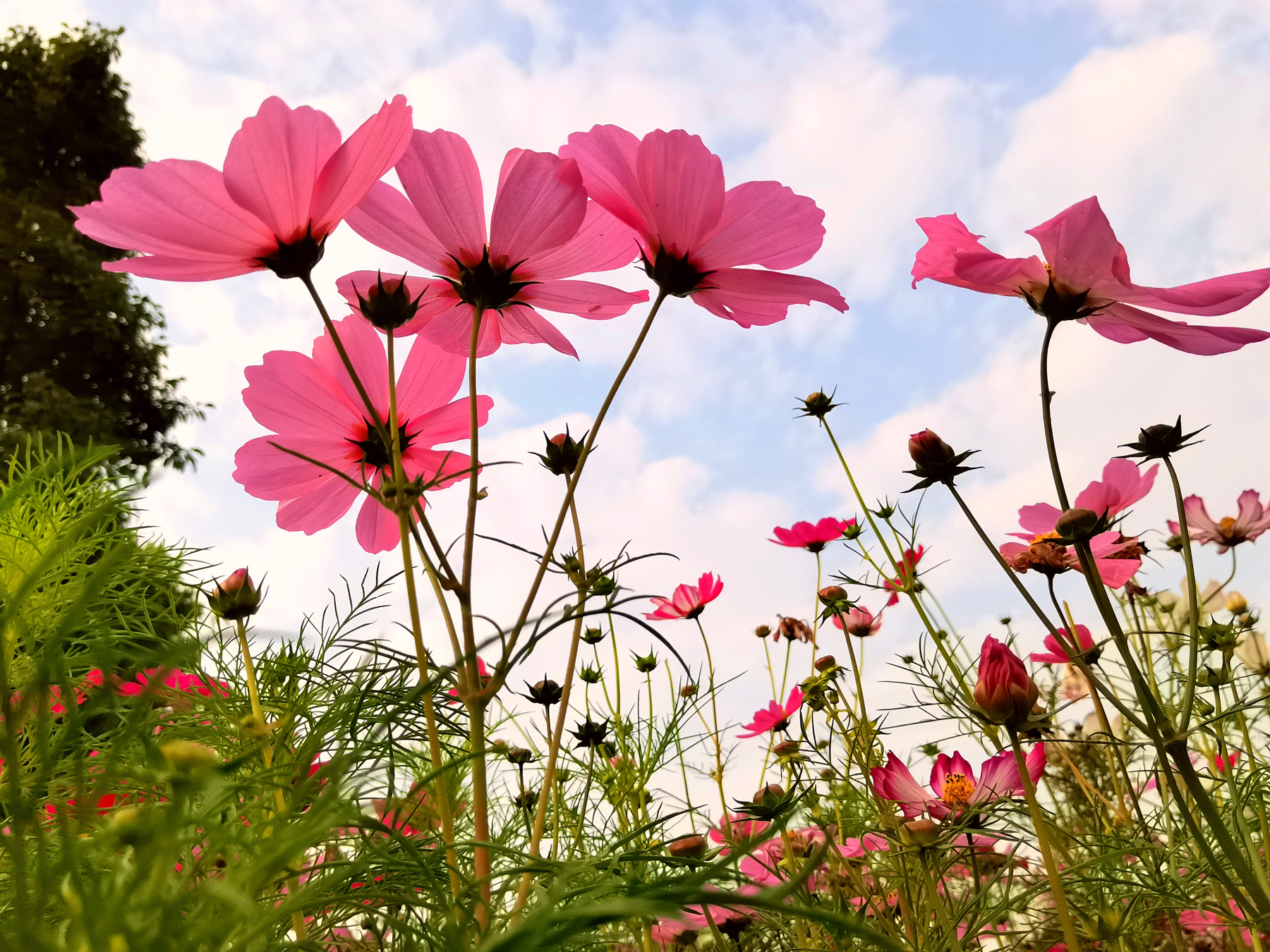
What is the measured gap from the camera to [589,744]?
84 centimetres

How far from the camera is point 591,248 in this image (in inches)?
16.8

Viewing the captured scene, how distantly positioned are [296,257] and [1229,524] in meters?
1.31

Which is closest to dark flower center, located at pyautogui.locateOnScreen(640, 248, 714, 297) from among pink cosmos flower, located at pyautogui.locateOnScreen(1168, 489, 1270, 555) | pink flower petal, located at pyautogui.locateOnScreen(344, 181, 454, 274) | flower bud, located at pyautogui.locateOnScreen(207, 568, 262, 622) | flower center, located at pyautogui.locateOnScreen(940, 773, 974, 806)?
pink flower petal, located at pyautogui.locateOnScreen(344, 181, 454, 274)

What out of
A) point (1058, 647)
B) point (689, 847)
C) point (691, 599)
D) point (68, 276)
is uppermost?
point (68, 276)

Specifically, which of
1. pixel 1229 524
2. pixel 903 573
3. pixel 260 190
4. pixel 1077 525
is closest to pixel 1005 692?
pixel 1077 525

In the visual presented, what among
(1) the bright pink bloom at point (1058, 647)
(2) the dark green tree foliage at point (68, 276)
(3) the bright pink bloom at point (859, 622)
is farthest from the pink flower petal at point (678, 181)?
(2) the dark green tree foliage at point (68, 276)

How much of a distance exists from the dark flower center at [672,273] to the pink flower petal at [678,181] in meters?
0.01

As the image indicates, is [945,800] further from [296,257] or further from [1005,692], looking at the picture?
[296,257]

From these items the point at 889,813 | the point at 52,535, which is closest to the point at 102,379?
the point at 52,535

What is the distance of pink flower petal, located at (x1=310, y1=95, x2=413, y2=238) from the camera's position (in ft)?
1.14

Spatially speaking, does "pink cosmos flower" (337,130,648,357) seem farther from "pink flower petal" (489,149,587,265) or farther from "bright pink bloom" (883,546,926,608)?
"bright pink bloom" (883,546,926,608)

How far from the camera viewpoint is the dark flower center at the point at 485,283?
40 centimetres

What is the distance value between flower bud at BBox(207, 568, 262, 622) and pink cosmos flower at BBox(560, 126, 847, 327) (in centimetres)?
33

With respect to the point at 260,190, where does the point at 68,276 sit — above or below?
above
